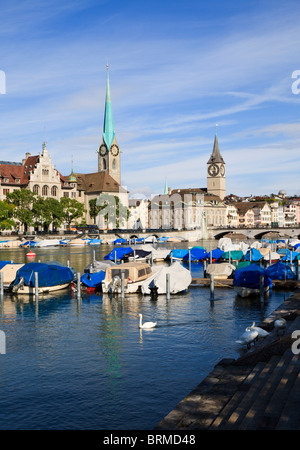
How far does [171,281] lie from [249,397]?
29189mm

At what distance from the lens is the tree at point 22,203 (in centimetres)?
12712

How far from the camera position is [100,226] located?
161 metres

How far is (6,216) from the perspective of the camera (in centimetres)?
12206

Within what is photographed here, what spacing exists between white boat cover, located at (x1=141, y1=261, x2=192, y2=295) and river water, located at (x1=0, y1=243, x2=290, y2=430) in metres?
1.25

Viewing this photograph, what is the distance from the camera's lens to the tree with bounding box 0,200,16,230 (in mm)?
118675

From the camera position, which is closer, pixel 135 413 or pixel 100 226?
pixel 135 413

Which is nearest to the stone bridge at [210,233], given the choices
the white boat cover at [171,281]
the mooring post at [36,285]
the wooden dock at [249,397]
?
the white boat cover at [171,281]

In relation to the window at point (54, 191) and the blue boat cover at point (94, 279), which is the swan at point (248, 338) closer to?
the blue boat cover at point (94, 279)

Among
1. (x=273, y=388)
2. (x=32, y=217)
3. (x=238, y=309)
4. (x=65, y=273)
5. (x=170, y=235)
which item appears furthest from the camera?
(x=170, y=235)

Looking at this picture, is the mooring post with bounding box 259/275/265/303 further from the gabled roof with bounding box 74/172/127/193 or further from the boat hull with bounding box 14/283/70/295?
the gabled roof with bounding box 74/172/127/193

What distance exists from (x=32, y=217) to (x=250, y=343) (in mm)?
110331

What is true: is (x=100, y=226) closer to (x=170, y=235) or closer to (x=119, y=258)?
(x=170, y=235)

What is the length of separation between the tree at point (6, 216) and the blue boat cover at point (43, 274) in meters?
76.3
